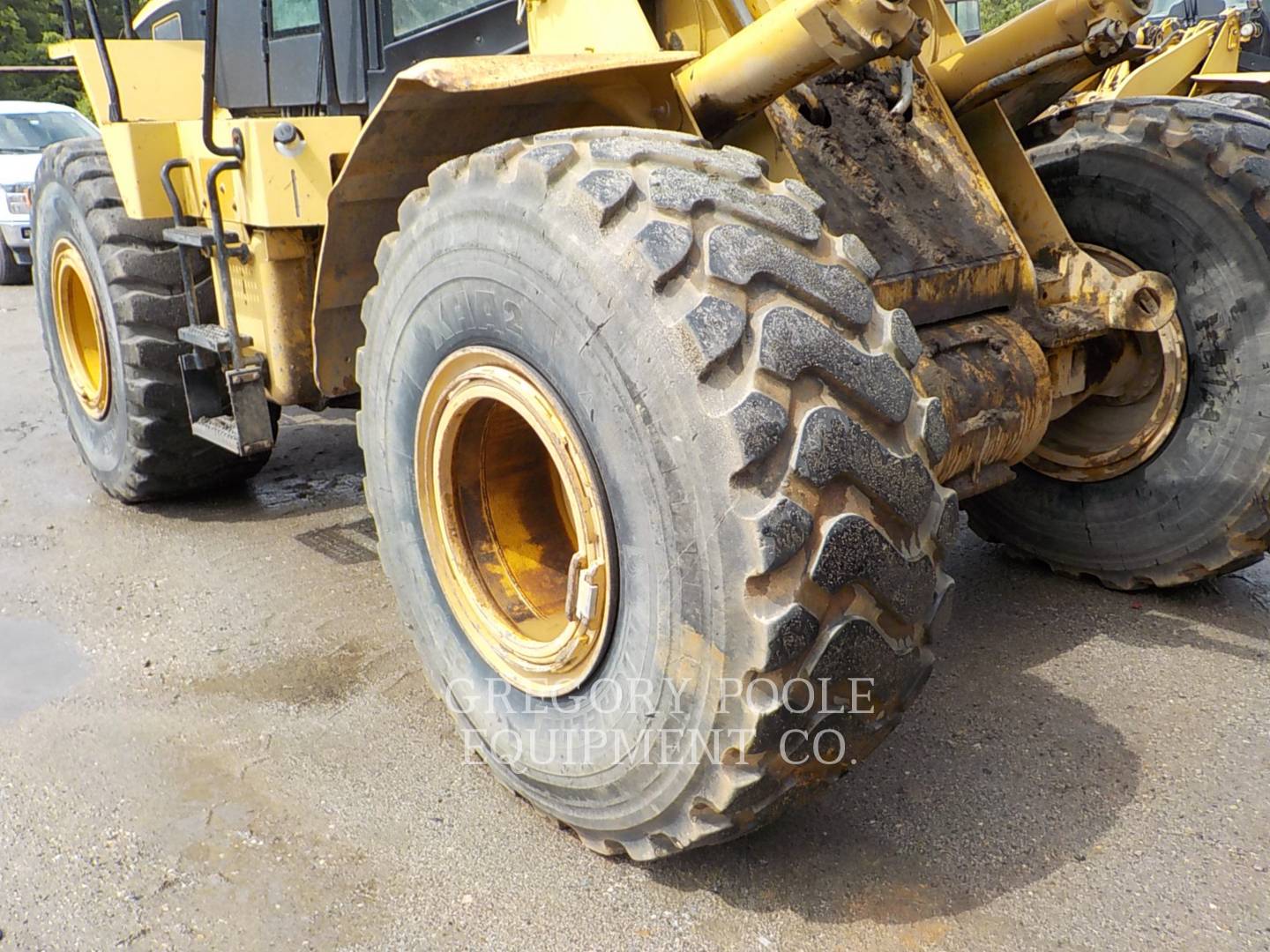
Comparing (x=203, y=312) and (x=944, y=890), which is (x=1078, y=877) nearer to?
(x=944, y=890)

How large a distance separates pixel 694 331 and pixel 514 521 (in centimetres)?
115

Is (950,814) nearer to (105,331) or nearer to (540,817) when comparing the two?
(540,817)

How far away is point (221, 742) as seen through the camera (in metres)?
3.25

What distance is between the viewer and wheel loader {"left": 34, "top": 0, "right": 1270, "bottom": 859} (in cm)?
208

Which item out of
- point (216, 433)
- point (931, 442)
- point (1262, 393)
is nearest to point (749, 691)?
point (931, 442)

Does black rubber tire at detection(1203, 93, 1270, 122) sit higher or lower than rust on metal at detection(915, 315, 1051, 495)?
higher

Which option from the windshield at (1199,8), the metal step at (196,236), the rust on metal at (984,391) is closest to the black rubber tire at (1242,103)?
the rust on metal at (984,391)

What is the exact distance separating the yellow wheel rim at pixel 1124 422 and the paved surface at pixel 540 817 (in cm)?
47

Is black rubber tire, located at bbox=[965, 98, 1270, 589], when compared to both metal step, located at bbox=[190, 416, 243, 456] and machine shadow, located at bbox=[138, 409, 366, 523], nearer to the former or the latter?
metal step, located at bbox=[190, 416, 243, 456]

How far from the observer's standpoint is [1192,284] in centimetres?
349

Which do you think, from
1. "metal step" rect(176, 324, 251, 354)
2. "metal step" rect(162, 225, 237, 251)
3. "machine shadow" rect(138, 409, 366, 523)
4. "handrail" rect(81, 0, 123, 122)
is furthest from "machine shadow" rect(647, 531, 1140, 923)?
"handrail" rect(81, 0, 123, 122)

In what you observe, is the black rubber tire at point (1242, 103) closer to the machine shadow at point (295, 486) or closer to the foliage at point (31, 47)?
the machine shadow at point (295, 486)

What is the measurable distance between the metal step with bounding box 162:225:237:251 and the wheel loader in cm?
3

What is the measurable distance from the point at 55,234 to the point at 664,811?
4213mm
